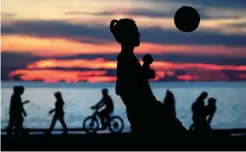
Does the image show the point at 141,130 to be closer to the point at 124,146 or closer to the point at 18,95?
the point at 124,146

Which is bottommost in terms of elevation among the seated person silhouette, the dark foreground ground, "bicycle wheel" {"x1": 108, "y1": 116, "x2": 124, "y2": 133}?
"bicycle wheel" {"x1": 108, "y1": 116, "x2": 124, "y2": 133}

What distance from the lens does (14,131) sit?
2217 centimetres

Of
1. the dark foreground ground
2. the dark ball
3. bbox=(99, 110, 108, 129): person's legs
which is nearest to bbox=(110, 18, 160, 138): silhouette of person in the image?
the dark ball

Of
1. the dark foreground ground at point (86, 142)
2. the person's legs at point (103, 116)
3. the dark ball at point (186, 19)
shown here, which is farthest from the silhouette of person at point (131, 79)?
the person's legs at point (103, 116)

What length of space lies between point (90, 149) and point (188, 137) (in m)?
11.5

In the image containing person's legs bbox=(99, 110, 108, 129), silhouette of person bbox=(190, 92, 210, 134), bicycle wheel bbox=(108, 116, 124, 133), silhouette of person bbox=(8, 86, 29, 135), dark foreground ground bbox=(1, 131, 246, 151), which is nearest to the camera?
dark foreground ground bbox=(1, 131, 246, 151)

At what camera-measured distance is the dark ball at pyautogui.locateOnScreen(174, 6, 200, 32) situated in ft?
31.4

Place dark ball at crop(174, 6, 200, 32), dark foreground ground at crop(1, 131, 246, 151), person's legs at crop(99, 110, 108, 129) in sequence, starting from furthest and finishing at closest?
person's legs at crop(99, 110, 108, 129) < dark foreground ground at crop(1, 131, 246, 151) < dark ball at crop(174, 6, 200, 32)

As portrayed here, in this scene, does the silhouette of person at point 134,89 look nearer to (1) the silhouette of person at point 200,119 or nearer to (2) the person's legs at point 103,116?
(1) the silhouette of person at point 200,119

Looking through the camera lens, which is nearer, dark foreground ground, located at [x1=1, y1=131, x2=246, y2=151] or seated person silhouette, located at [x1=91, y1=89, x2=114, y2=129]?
dark foreground ground, located at [x1=1, y1=131, x2=246, y2=151]

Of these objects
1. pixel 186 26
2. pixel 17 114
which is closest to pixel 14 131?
pixel 17 114

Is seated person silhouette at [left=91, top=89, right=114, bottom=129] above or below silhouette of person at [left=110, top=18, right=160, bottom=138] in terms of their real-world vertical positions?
below

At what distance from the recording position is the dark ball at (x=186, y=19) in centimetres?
957

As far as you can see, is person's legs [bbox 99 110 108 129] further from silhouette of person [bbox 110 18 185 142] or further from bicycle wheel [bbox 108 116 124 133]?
silhouette of person [bbox 110 18 185 142]
